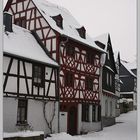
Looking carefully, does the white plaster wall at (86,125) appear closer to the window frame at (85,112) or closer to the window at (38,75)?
the window frame at (85,112)

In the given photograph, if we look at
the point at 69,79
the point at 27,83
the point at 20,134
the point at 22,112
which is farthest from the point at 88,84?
the point at 20,134

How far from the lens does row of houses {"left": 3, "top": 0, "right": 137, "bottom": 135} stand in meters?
3.25

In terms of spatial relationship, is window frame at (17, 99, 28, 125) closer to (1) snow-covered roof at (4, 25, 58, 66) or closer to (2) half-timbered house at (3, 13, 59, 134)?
(2) half-timbered house at (3, 13, 59, 134)

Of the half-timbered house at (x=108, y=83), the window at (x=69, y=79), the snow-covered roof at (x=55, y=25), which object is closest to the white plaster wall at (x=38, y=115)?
the window at (x=69, y=79)

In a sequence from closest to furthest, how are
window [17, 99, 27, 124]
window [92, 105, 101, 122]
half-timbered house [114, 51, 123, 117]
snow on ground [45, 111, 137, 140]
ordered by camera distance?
snow on ground [45, 111, 137, 140] → half-timbered house [114, 51, 123, 117] → window [17, 99, 27, 124] → window [92, 105, 101, 122]

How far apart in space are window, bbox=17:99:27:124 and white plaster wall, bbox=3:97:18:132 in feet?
0.21

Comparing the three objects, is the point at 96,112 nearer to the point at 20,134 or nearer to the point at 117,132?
the point at 117,132

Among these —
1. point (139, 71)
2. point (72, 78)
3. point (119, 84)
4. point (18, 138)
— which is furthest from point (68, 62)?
point (139, 71)

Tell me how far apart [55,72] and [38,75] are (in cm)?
21

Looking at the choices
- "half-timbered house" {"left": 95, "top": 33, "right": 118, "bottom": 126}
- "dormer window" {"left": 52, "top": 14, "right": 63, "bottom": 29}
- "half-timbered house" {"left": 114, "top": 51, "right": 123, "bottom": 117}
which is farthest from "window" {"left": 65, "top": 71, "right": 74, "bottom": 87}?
"dormer window" {"left": 52, "top": 14, "right": 63, "bottom": 29}

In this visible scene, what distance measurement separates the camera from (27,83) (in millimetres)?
3371

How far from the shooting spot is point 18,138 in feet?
8.97

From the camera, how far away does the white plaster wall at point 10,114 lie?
2.88m

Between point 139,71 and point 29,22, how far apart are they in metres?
1.72
